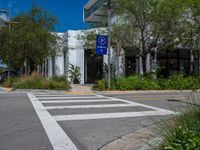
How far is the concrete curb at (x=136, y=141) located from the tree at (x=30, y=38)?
1049 inches

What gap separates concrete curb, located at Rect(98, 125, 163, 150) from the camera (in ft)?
22.8

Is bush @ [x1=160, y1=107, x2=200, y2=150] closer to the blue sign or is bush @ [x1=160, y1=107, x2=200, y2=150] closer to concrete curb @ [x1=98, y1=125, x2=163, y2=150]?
concrete curb @ [x1=98, y1=125, x2=163, y2=150]

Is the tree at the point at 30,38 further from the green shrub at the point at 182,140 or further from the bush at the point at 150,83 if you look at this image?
the green shrub at the point at 182,140

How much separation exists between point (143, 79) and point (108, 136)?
17789mm

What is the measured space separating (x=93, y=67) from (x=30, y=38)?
7.27 meters

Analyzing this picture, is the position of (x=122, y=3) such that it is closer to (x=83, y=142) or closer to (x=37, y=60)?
(x=37, y=60)

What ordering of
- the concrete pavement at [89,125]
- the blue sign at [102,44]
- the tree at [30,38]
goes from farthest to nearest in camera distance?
1. the tree at [30,38]
2. the blue sign at [102,44]
3. the concrete pavement at [89,125]

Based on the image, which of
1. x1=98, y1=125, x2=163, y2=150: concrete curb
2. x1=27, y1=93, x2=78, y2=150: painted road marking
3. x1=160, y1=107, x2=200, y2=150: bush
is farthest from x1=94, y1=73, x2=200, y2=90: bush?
x1=160, y1=107, x2=200, y2=150: bush

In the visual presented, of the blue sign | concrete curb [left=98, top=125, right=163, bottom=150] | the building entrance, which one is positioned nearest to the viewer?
concrete curb [left=98, top=125, right=163, bottom=150]

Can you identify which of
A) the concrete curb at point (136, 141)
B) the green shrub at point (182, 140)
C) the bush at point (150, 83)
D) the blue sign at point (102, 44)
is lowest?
the concrete curb at point (136, 141)

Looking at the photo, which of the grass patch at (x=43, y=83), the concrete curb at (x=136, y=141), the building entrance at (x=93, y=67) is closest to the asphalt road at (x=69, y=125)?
the concrete curb at (x=136, y=141)

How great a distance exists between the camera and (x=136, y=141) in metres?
7.98

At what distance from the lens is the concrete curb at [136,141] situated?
6.95 m

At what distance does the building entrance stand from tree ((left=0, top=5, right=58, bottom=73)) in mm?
3721
